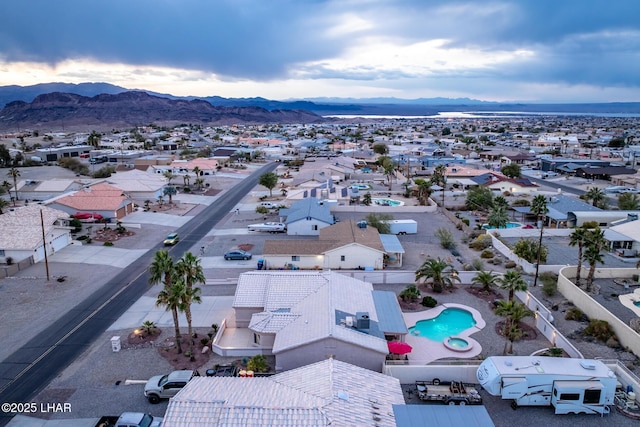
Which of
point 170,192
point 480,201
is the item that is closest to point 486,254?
point 480,201

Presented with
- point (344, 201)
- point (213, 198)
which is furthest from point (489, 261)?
point (213, 198)

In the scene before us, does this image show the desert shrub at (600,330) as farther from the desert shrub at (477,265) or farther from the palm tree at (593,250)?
the desert shrub at (477,265)

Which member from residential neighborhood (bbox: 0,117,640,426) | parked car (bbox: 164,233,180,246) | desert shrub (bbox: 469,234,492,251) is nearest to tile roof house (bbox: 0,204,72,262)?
residential neighborhood (bbox: 0,117,640,426)

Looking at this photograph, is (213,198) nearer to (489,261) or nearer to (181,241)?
(181,241)

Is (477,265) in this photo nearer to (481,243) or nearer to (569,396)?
(481,243)

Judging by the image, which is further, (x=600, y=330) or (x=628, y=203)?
(x=628, y=203)

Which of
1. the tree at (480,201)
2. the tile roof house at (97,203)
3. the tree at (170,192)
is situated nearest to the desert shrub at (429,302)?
the tree at (480,201)

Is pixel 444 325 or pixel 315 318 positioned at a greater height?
pixel 315 318

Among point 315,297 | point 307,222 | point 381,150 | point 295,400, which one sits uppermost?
point 381,150
